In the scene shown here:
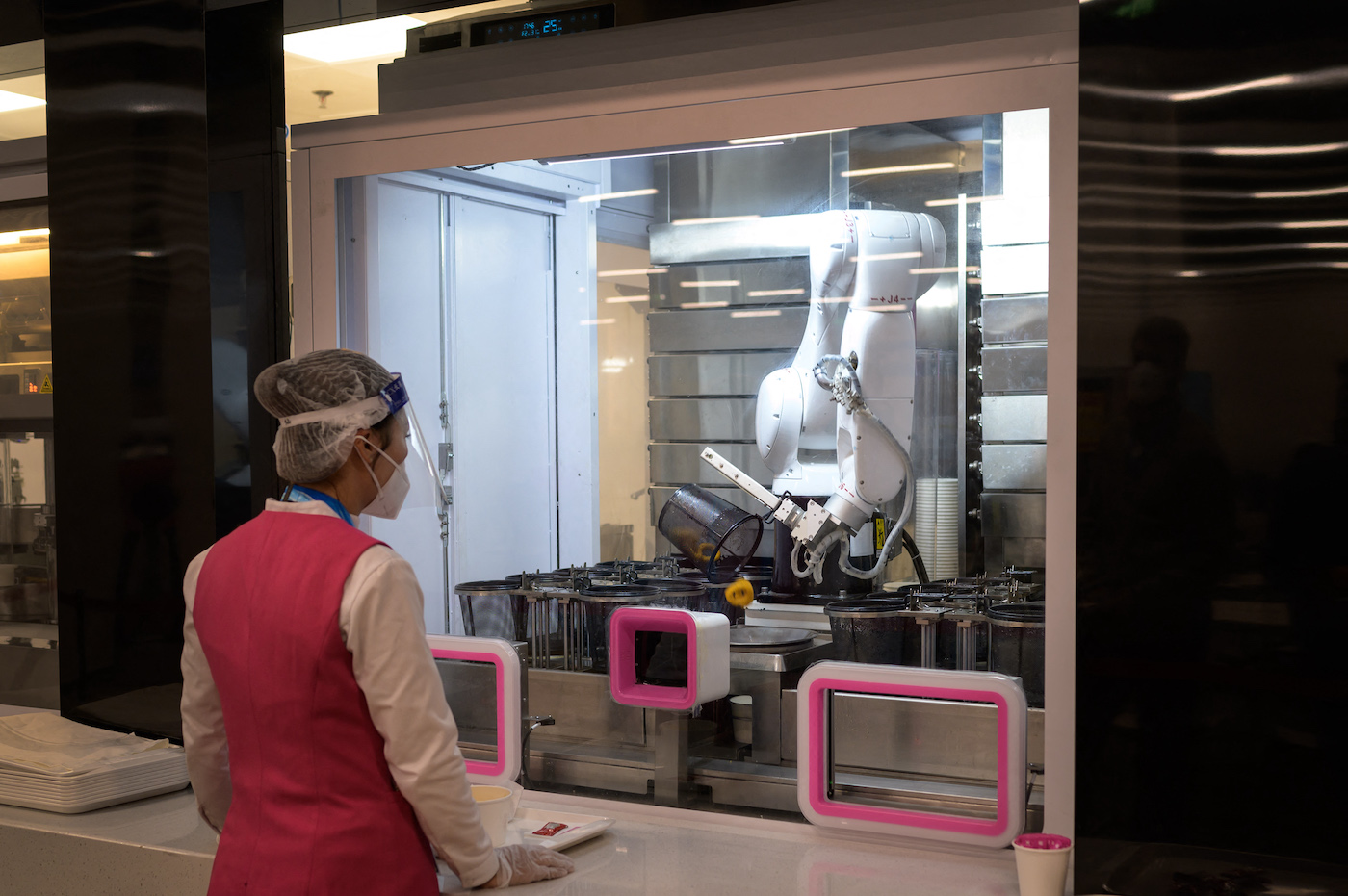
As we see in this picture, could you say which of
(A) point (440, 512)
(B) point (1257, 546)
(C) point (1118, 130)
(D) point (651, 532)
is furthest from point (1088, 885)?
(A) point (440, 512)

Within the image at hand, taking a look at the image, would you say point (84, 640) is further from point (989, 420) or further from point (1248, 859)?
point (1248, 859)

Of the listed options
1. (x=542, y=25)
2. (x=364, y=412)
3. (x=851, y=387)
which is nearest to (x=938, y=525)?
(x=851, y=387)

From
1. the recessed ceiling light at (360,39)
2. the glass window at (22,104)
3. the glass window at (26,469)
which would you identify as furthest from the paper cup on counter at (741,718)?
the glass window at (22,104)

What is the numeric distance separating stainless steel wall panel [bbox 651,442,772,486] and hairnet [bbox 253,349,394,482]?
4.09 feet

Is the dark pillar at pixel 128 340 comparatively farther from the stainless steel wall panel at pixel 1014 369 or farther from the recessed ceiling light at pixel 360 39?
the stainless steel wall panel at pixel 1014 369

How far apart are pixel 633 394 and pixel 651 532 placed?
0.34 meters

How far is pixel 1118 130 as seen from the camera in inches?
57.4

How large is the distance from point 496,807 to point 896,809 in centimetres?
59

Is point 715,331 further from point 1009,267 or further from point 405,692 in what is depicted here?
point 405,692

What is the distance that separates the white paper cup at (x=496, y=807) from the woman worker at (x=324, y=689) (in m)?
0.31

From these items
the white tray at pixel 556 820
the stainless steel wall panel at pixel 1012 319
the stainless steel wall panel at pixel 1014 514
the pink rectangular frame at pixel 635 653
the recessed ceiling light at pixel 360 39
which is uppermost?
the recessed ceiling light at pixel 360 39

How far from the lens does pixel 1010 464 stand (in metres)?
2.26

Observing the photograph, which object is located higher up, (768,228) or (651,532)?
(768,228)

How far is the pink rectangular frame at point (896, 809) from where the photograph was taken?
166 cm
